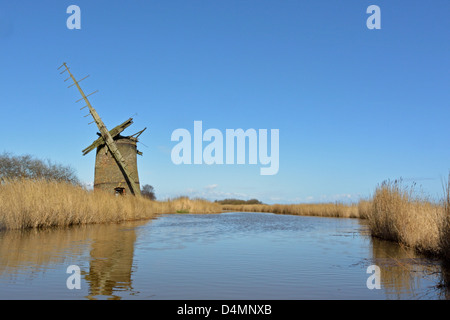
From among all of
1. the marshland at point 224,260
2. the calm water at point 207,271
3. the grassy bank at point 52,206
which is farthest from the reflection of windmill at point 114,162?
the calm water at point 207,271

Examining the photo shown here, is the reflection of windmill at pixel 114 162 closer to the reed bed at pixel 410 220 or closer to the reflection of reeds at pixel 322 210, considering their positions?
the reflection of reeds at pixel 322 210

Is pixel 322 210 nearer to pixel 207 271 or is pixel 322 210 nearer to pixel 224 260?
pixel 224 260

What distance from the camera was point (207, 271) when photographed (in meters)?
5.93

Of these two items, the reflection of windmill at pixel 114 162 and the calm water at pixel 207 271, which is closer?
the calm water at pixel 207 271

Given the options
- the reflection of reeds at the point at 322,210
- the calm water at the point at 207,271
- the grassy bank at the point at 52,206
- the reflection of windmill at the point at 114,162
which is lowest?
the reflection of reeds at the point at 322,210

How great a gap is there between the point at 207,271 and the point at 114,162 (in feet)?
66.9

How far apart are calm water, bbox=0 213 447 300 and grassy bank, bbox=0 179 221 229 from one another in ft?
8.68

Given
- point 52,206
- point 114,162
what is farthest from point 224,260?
point 114,162

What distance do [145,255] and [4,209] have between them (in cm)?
645

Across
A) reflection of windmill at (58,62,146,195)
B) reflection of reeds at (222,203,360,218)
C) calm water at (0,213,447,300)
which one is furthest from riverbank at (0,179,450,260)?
reflection of reeds at (222,203,360,218)

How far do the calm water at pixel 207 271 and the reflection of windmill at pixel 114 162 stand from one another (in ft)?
51.1

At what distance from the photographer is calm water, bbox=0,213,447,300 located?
4570 mm

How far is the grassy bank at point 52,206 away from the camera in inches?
461
